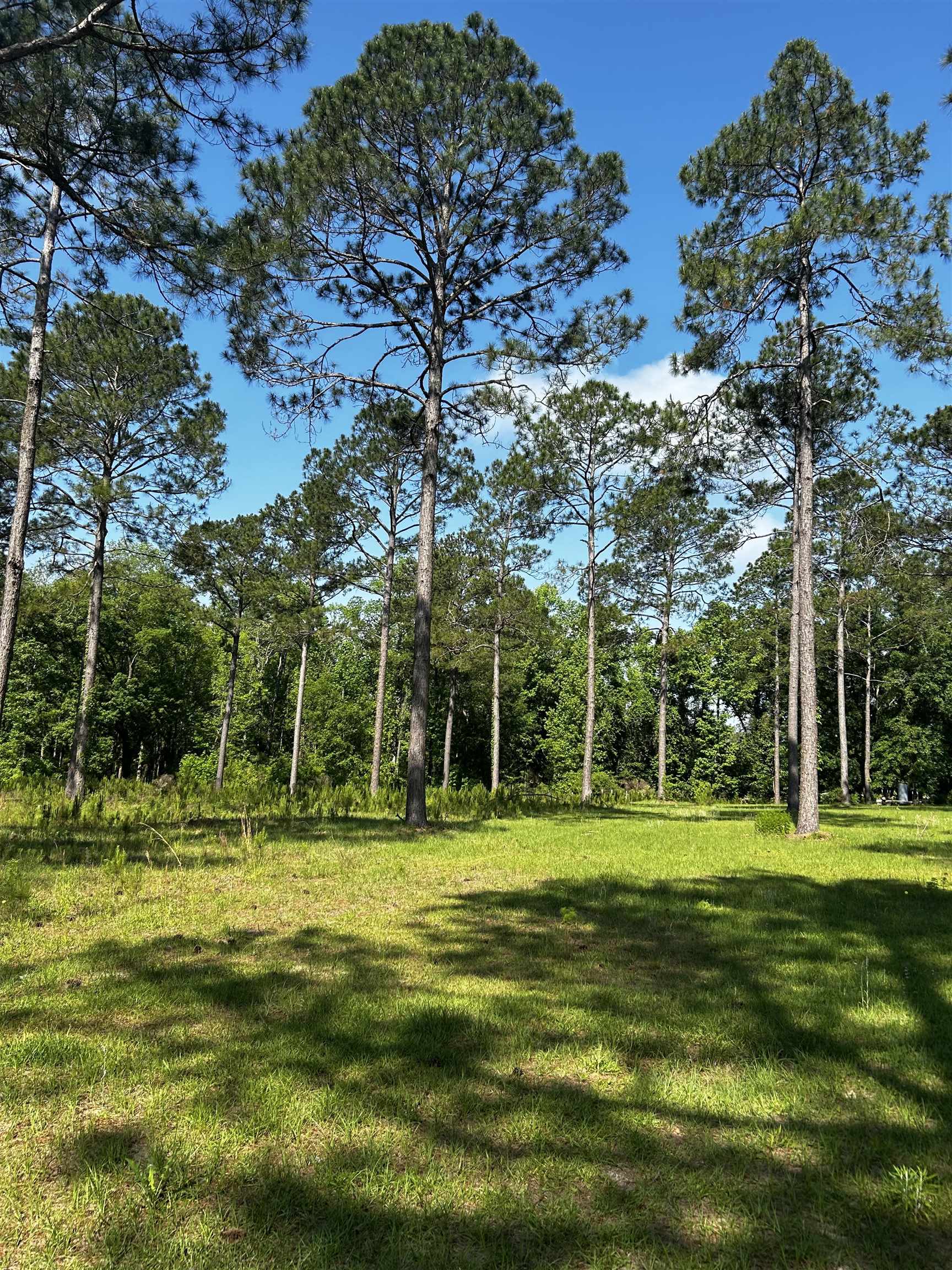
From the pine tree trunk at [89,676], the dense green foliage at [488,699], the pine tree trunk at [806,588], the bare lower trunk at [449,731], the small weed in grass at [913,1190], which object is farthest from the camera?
the dense green foliage at [488,699]

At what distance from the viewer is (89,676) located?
15.8m

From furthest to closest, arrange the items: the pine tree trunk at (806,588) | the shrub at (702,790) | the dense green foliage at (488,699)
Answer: the shrub at (702,790) < the dense green foliage at (488,699) < the pine tree trunk at (806,588)

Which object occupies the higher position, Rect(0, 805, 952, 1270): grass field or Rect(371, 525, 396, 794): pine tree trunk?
Rect(371, 525, 396, 794): pine tree trunk

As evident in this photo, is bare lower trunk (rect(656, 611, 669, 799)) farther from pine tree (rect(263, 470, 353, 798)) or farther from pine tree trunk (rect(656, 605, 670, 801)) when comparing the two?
pine tree (rect(263, 470, 353, 798))

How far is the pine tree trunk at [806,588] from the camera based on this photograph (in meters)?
11.5

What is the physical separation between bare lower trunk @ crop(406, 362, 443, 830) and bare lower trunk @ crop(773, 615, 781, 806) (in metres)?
22.6

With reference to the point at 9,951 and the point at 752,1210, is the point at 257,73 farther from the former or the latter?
the point at 752,1210

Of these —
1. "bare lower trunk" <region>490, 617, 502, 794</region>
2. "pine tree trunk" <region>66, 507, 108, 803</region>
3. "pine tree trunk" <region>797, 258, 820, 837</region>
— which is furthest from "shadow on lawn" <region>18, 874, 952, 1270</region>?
"bare lower trunk" <region>490, 617, 502, 794</region>

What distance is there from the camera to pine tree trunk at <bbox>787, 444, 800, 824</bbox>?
43.2ft

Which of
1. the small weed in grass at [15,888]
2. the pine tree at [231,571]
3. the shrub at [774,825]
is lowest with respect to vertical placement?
the shrub at [774,825]

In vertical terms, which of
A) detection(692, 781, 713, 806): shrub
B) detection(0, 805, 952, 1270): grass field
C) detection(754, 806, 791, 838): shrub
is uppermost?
detection(0, 805, 952, 1270): grass field

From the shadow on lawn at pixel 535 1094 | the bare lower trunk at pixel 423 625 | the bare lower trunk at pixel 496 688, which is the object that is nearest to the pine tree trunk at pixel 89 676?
the bare lower trunk at pixel 423 625

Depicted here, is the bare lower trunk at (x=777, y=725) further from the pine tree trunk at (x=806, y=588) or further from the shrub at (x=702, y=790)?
the pine tree trunk at (x=806, y=588)

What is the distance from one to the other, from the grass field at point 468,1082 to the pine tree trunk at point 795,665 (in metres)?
8.38
